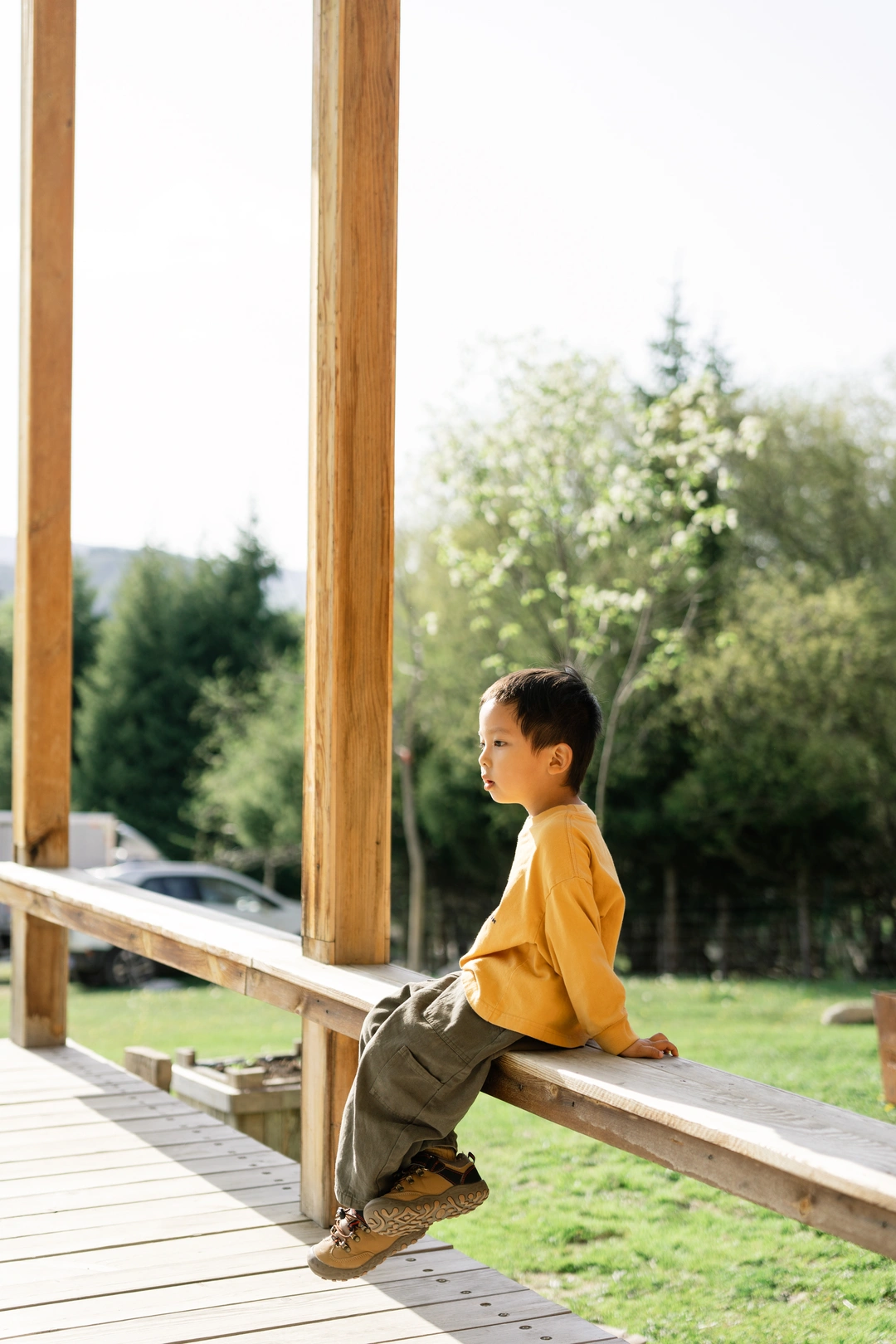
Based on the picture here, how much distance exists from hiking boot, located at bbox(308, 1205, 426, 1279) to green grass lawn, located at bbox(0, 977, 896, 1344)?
1269 mm

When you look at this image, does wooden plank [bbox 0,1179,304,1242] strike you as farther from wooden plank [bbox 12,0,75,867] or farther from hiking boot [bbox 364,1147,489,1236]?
wooden plank [bbox 12,0,75,867]

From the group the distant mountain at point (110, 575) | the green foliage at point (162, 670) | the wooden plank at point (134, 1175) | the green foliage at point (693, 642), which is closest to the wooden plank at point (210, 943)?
the wooden plank at point (134, 1175)

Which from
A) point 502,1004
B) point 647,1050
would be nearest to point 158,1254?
point 502,1004

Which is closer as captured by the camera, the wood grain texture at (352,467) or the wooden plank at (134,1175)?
the wood grain texture at (352,467)

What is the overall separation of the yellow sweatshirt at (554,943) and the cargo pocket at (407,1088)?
0.14 meters

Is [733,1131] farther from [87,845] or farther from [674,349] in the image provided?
[674,349]

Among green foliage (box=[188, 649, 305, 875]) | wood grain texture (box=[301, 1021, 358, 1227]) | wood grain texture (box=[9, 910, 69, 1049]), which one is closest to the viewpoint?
wood grain texture (box=[301, 1021, 358, 1227])

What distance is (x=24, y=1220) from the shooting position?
2836 mm

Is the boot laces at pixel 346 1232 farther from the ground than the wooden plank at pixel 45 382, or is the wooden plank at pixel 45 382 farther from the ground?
the wooden plank at pixel 45 382

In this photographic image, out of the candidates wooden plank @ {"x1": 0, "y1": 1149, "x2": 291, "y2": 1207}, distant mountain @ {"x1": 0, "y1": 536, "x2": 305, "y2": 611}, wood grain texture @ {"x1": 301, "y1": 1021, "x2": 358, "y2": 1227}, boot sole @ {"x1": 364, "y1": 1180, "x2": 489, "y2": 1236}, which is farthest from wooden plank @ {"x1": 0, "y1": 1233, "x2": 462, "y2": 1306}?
distant mountain @ {"x1": 0, "y1": 536, "x2": 305, "y2": 611}

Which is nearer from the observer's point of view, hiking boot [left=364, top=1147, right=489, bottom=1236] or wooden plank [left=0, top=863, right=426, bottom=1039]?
hiking boot [left=364, top=1147, right=489, bottom=1236]

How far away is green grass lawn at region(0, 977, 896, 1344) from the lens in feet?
10.4

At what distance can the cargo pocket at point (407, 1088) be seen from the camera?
6.77ft

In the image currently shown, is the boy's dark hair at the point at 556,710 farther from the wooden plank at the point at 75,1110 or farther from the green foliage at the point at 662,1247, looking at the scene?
the wooden plank at the point at 75,1110
